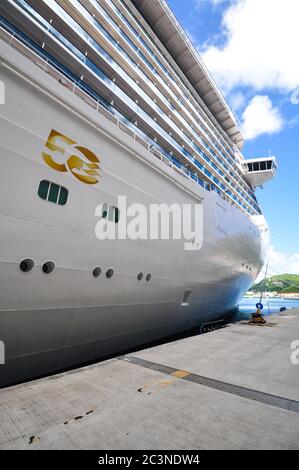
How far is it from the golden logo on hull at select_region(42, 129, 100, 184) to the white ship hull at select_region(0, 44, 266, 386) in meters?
0.14

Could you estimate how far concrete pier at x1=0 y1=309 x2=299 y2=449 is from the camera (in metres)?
2.21

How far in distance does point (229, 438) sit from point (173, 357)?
9.31 ft

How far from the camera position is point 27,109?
14.6ft

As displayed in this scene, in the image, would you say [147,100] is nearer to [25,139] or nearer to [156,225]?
[156,225]

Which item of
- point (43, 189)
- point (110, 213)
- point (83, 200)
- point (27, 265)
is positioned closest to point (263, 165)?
point (110, 213)

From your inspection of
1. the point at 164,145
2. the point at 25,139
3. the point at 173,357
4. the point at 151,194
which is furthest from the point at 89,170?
the point at 164,145

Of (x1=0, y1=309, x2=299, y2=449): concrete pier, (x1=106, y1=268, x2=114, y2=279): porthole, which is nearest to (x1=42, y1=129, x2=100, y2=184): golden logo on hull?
(x1=106, y1=268, x2=114, y2=279): porthole

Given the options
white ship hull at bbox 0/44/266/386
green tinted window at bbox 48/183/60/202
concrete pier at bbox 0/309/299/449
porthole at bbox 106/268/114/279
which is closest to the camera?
concrete pier at bbox 0/309/299/449

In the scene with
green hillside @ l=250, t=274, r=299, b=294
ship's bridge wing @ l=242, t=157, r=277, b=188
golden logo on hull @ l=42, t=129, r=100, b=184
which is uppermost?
ship's bridge wing @ l=242, t=157, r=277, b=188

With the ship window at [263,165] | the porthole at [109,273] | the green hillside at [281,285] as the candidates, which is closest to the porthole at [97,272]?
the porthole at [109,273]

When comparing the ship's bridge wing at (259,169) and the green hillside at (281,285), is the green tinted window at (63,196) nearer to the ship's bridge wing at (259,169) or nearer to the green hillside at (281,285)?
the ship's bridge wing at (259,169)

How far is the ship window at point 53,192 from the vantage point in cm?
452

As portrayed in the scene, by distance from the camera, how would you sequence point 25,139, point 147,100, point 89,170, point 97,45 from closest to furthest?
point 25,139, point 89,170, point 97,45, point 147,100

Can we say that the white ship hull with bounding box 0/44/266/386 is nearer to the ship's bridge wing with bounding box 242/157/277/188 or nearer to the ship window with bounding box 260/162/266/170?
the ship's bridge wing with bounding box 242/157/277/188
